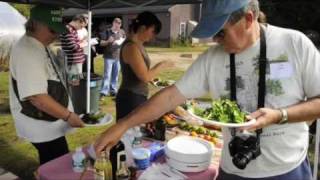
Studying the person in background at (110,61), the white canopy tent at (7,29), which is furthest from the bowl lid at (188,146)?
the white canopy tent at (7,29)

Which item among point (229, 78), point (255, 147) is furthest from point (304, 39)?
point (255, 147)

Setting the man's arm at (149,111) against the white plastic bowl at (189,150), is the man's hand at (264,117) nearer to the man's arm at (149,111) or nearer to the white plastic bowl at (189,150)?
the man's arm at (149,111)

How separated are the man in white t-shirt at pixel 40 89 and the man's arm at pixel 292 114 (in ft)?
4.51

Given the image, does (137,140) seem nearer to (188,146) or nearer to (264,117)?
(188,146)

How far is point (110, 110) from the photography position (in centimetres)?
653

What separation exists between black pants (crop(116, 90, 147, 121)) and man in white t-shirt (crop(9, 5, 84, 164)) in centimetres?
87

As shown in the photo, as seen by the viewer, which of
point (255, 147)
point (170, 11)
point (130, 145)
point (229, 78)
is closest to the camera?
point (255, 147)

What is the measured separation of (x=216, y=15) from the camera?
1.52 meters

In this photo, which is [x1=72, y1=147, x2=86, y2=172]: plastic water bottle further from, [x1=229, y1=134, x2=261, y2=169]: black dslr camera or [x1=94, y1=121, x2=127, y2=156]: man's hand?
[x1=229, y1=134, x2=261, y2=169]: black dslr camera

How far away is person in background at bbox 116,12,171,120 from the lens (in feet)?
10.6

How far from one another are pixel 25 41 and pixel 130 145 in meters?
0.91

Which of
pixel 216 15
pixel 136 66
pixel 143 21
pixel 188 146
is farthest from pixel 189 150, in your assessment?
pixel 143 21

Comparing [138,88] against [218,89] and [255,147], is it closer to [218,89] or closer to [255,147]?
[218,89]

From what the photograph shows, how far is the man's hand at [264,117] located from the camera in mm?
1411
